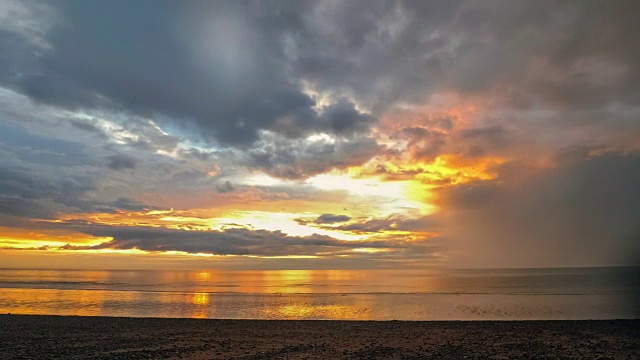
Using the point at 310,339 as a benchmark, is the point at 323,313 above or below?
below

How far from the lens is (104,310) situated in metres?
49.2

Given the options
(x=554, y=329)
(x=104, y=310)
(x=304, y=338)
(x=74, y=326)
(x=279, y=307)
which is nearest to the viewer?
(x=304, y=338)

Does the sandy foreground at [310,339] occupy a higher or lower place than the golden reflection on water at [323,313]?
higher

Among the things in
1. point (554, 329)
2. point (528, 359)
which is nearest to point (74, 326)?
point (528, 359)

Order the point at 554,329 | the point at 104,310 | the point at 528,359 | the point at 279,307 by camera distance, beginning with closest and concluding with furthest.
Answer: the point at 528,359, the point at 554,329, the point at 104,310, the point at 279,307

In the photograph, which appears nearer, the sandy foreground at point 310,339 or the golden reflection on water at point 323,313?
the sandy foreground at point 310,339

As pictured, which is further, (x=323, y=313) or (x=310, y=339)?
(x=323, y=313)

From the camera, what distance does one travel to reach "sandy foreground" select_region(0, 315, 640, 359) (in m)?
22.2

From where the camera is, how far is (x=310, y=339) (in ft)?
88.7

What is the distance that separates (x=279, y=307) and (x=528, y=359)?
38.0 meters

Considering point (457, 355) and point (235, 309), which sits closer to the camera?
point (457, 355)

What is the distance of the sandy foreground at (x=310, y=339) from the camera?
2217cm

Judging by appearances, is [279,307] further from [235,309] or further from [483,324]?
[483,324]

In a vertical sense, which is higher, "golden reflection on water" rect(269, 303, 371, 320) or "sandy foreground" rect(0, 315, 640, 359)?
"sandy foreground" rect(0, 315, 640, 359)
